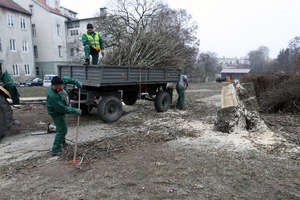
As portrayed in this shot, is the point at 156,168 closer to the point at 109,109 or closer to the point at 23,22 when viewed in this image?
the point at 109,109

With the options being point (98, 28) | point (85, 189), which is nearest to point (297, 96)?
point (85, 189)

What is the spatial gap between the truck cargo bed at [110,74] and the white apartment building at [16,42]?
25.1m

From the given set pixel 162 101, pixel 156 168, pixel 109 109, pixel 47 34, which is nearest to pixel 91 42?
pixel 109 109

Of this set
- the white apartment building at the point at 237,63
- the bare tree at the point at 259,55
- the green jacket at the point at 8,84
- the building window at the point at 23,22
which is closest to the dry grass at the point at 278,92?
the green jacket at the point at 8,84

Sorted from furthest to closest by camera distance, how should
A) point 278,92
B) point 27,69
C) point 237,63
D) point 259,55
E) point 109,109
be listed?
point 237,63, point 259,55, point 27,69, point 278,92, point 109,109

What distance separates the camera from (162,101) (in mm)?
8422

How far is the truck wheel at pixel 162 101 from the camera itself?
825cm

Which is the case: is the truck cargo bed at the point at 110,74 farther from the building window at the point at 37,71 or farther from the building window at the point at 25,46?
the building window at the point at 37,71

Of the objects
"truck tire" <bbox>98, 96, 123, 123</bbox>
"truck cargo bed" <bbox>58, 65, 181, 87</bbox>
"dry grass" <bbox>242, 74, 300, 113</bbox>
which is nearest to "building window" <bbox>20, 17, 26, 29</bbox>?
"truck cargo bed" <bbox>58, 65, 181, 87</bbox>

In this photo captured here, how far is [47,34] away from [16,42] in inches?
212

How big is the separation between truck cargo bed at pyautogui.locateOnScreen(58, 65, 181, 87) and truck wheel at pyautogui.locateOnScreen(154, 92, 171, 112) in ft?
1.99

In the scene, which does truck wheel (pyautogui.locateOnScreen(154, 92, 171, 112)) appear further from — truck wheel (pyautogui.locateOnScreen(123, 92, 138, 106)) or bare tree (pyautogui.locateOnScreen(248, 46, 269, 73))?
bare tree (pyautogui.locateOnScreen(248, 46, 269, 73))

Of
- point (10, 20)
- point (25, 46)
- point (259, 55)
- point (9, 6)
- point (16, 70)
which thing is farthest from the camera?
point (259, 55)

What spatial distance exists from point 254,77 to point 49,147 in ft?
24.5
